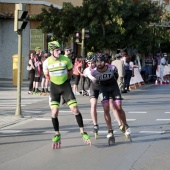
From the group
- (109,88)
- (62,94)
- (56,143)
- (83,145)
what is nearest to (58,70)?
(62,94)

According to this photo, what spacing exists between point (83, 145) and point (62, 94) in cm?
107

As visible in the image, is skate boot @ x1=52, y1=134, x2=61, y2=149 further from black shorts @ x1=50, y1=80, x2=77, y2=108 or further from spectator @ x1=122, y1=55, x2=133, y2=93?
spectator @ x1=122, y1=55, x2=133, y2=93

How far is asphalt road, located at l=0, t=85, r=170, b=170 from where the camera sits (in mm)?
7633

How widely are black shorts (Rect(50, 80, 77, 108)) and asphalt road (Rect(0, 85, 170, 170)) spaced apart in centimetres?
82

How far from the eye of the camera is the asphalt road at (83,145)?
301 inches

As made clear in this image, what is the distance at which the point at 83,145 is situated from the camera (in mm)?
9281

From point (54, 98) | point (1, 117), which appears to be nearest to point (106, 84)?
point (54, 98)

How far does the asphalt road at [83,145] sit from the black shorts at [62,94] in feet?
2.70

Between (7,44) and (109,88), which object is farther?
(7,44)

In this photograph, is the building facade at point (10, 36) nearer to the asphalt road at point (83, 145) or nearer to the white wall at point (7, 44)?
the white wall at point (7, 44)

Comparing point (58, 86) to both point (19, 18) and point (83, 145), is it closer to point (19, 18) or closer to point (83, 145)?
point (83, 145)

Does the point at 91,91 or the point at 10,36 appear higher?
the point at 10,36

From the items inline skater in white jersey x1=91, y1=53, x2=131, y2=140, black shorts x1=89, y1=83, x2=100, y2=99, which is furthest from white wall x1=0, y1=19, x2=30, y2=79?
inline skater in white jersey x1=91, y1=53, x2=131, y2=140

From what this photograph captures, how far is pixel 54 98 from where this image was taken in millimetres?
9266
